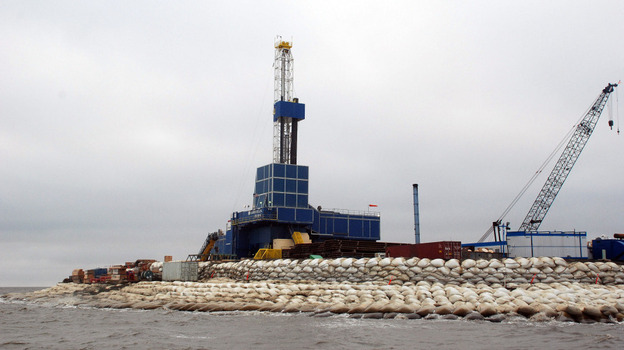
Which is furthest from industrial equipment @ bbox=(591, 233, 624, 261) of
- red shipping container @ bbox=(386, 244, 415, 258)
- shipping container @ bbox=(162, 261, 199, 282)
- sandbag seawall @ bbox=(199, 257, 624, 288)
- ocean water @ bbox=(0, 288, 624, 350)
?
shipping container @ bbox=(162, 261, 199, 282)

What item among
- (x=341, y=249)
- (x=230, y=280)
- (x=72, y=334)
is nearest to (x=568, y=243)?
(x=341, y=249)

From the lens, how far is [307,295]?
1014 inches

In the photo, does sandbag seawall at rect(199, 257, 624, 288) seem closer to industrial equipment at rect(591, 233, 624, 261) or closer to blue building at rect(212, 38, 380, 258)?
industrial equipment at rect(591, 233, 624, 261)

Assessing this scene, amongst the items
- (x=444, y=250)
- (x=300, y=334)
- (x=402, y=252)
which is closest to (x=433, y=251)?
(x=444, y=250)

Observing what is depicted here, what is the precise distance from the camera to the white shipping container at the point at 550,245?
34906 millimetres

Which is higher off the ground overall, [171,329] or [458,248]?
[458,248]

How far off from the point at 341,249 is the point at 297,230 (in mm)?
15214

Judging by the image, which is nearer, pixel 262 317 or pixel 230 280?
pixel 262 317

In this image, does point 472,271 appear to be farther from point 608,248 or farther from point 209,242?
point 209,242

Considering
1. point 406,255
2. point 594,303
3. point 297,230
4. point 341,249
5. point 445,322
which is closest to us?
point 445,322

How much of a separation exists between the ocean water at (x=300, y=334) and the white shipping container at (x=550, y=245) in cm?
1759

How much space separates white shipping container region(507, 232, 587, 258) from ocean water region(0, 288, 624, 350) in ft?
57.7

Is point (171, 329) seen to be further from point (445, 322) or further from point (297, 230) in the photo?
point (297, 230)

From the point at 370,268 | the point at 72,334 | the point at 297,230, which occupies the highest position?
the point at 297,230
